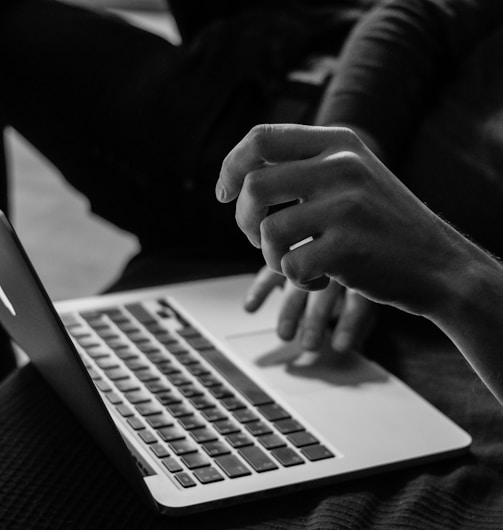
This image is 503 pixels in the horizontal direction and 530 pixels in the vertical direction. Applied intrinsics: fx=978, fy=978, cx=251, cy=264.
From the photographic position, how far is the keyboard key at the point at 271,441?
0.67m

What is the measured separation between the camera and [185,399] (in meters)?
0.72

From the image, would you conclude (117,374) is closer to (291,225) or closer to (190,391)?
(190,391)

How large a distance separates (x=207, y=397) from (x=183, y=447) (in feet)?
0.25

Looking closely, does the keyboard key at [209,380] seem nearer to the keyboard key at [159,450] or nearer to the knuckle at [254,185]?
the keyboard key at [159,450]

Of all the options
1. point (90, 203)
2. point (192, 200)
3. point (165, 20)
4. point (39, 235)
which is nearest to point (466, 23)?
point (192, 200)

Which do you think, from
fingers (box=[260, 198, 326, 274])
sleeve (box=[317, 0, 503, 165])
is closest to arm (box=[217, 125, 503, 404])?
fingers (box=[260, 198, 326, 274])

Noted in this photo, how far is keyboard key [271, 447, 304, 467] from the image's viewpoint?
2.14 feet

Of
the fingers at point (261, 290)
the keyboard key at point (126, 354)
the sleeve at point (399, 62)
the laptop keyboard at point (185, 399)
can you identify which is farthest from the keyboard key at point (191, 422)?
the sleeve at point (399, 62)

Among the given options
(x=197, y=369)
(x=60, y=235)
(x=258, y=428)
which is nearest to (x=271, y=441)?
(x=258, y=428)

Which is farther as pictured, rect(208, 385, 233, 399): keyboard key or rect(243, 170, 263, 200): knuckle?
rect(208, 385, 233, 399): keyboard key

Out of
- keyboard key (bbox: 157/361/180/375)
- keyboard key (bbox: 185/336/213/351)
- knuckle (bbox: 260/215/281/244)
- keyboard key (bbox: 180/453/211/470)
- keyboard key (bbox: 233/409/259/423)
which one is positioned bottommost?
Result: keyboard key (bbox: 185/336/213/351)

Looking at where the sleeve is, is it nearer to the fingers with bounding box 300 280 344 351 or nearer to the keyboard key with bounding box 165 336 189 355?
the fingers with bounding box 300 280 344 351

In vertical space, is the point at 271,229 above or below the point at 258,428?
above

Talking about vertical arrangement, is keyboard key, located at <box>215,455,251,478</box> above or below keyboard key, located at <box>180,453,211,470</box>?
above
